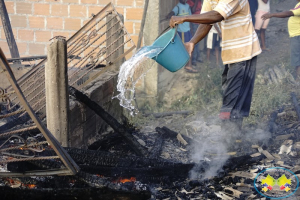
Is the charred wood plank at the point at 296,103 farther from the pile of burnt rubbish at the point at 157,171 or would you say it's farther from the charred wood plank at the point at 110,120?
the charred wood plank at the point at 110,120

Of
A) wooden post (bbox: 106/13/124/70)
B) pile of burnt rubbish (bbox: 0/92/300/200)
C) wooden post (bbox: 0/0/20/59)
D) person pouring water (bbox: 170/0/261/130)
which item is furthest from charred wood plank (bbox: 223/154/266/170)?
wooden post (bbox: 0/0/20/59)

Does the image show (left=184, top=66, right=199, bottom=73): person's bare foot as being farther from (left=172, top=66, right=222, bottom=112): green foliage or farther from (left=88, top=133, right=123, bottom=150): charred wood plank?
(left=88, top=133, right=123, bottom=150): charred wood plank

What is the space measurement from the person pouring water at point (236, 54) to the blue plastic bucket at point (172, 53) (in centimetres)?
44

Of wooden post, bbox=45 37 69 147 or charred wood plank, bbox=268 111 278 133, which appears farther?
charred wood plank, bbox=268 111 278 133

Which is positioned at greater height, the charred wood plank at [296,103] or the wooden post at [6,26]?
the wooden post at [6,26]

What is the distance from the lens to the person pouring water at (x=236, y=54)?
16.1ft

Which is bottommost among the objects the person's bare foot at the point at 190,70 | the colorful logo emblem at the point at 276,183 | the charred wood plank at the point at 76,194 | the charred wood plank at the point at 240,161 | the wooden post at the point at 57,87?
the colorful logo emblem at the point at 276,183

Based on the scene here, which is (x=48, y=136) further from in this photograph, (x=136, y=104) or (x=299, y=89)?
(x=299, y=89)

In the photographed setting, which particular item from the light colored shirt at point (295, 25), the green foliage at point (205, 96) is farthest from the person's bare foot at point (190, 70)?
the light colored shirt at point (295, 25)

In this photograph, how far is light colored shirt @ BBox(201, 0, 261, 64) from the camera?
16.1ft

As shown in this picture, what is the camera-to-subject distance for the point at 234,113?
5.22 meters

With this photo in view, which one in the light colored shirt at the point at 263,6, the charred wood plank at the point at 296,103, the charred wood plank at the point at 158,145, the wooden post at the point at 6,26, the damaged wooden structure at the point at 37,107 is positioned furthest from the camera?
the light colored shirt at the point at 263,6

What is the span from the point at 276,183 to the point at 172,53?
6.13ft

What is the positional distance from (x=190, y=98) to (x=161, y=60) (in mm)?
4109
